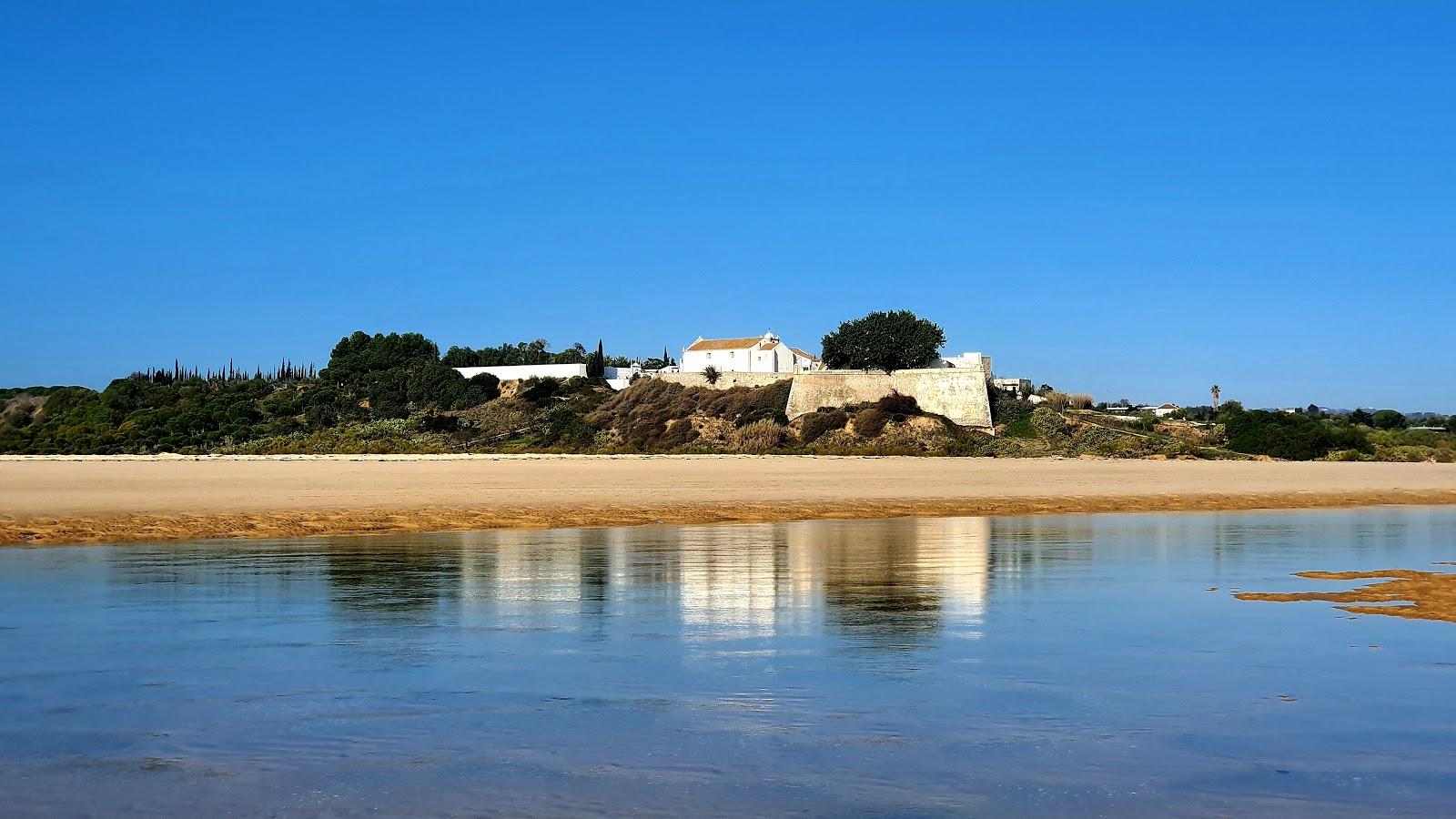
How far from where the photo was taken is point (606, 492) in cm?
3002

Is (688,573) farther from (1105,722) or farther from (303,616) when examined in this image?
(1105,722)

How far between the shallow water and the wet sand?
25.0ft

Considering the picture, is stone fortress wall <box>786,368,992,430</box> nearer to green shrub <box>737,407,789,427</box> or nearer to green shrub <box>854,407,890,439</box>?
green shrub <box>737,407,789,427</box>

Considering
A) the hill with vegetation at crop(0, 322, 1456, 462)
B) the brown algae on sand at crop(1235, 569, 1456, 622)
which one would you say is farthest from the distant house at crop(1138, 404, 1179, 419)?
the brown algae on sand at crop(1235, 569, 1456, 622)

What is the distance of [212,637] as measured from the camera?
9.94 meters

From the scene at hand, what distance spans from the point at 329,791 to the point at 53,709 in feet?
9.28

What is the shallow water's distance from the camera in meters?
5.65

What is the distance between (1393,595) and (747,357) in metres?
75.2

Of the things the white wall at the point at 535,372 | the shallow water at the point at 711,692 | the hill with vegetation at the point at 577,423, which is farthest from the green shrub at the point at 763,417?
the shallow water at the point at 711,692

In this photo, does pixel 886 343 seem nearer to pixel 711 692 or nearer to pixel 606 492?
pixel 606 492

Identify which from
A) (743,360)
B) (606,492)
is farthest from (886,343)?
(606,492)

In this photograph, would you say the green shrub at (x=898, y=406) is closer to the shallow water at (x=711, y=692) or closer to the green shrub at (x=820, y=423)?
the green shrub at (x=820, y=423)

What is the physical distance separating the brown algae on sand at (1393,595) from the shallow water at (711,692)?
39 cm

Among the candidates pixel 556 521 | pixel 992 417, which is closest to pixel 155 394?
pixel 992 417
